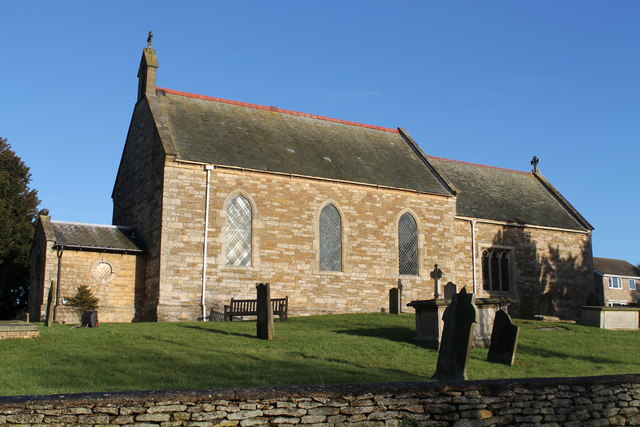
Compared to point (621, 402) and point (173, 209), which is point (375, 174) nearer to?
point (173, 209)

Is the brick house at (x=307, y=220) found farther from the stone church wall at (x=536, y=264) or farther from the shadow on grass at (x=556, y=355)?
the shadow on grass at (x=556, y=355)

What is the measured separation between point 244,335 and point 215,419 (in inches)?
457

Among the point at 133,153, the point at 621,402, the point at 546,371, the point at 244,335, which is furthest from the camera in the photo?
the point at 133,153

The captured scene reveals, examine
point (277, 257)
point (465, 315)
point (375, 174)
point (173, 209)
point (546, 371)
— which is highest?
point (375, 174)

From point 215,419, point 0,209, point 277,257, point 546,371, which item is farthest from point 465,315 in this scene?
point 0,209

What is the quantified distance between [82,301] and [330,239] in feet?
35.6

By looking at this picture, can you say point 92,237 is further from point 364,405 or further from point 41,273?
point 364,405

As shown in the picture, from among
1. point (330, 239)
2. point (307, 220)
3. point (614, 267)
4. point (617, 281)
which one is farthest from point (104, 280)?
point (614, 267)

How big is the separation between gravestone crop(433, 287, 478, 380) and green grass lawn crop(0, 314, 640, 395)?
0.55 meters

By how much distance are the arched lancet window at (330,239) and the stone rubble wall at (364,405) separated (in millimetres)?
19772

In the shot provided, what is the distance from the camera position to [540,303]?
32.3 m

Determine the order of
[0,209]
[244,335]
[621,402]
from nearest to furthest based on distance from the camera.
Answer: [621,402]
[244,335]
[0,209]

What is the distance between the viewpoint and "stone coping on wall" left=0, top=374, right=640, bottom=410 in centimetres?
718

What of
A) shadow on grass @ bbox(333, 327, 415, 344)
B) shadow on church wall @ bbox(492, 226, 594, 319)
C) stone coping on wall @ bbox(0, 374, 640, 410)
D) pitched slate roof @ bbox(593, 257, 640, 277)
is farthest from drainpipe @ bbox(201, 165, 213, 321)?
pitched slate roof @ bbox(593, 257, 640, 277)
